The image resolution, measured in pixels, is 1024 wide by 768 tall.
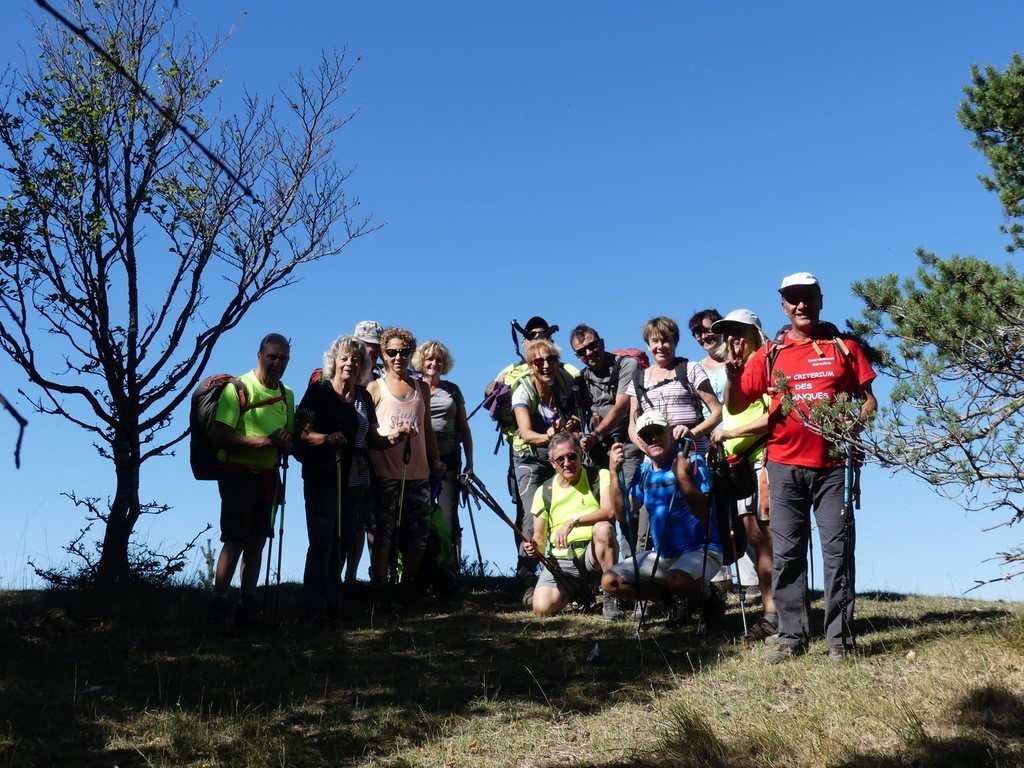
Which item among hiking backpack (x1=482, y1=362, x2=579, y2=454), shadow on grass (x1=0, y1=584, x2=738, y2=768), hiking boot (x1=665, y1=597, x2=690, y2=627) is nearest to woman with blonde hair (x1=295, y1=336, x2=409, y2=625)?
shadow on grass (x1=0, y1=584, x2=738, y2=768)

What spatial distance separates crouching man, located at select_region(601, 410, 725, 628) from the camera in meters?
8.12

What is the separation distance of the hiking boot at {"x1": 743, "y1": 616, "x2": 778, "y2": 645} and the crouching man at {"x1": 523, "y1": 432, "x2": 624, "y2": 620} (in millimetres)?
1421

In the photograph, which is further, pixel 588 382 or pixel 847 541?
pixel 588 382

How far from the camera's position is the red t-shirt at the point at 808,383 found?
6676 millimetres

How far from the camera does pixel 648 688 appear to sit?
6.71 meters

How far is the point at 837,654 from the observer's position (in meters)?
6.61

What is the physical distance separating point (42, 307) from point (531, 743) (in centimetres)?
709

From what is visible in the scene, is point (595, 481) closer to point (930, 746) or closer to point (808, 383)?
point (808, 383)

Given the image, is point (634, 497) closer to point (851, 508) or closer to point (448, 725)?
point (851, 508)

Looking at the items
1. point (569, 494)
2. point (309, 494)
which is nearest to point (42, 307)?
point (309, 494)

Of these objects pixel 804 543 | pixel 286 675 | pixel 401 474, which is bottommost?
pixel 286 675

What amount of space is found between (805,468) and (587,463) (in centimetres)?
289

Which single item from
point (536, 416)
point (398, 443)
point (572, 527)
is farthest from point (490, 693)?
point (536, 416)

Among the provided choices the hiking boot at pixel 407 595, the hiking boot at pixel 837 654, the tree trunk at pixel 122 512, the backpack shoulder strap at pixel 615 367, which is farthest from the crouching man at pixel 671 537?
the tree trunk at pixel 122 512
